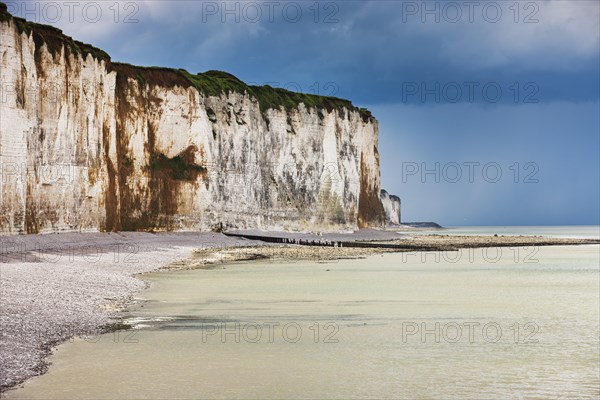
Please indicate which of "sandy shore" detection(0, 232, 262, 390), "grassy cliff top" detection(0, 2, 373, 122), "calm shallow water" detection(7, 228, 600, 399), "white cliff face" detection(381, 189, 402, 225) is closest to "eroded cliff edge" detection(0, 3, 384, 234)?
"grassy cliff top" detection(0, 2, 373, 122)

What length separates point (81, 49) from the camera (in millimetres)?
45625

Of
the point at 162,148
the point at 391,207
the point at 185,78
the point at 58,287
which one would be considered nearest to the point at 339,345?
the point at 58,287

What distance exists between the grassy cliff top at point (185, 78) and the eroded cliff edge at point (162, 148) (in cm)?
13

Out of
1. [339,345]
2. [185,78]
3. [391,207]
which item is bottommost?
[339,345]

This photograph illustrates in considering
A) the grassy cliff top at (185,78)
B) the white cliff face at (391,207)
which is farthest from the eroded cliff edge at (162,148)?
the white cliff face at (391,207)

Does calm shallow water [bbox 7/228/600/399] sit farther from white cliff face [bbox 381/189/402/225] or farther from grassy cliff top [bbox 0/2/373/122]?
white cliff face [bbox 381/189/402/225]

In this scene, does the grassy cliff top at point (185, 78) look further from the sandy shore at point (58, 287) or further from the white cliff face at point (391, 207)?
the white cliff face at point (391, 207)

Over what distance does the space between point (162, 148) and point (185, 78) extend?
6.47 meters

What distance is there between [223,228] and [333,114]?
914 inches

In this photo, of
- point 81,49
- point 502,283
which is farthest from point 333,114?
point 502,283

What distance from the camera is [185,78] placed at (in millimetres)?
61062

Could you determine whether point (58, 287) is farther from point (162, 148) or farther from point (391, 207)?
point (391, 207)

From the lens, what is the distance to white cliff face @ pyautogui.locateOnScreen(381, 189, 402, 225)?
172875mm

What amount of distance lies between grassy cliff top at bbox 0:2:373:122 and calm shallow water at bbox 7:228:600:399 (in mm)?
21911
